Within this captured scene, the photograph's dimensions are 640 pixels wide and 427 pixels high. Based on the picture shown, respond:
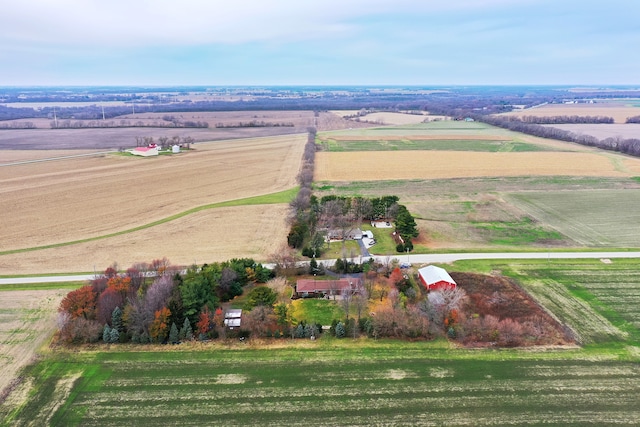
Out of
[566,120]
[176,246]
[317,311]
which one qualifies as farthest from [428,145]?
[317,311]

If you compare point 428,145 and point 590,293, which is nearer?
point 590,293

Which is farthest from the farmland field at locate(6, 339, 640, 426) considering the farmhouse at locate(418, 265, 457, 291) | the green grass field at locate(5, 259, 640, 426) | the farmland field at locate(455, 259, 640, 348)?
the farmhouse at locate(418, 265, 457, 291)

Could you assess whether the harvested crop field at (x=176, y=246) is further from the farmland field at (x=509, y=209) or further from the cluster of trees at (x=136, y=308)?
the farmland field at (x=509, y=209)

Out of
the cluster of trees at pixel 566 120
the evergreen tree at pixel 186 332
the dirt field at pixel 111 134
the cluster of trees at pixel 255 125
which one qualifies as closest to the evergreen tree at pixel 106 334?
the evergreen tree at pixel 186 332

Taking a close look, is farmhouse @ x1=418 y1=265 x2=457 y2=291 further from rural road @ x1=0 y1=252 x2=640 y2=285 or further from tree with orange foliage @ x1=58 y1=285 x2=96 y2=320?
tree with orange foliage @ x1=58 y1=285 x2=96 y2=320

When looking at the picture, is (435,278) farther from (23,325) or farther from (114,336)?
(23,325)

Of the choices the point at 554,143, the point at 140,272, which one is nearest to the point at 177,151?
the point at 140,272

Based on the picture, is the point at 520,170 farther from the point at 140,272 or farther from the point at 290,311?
the point at 140,272
